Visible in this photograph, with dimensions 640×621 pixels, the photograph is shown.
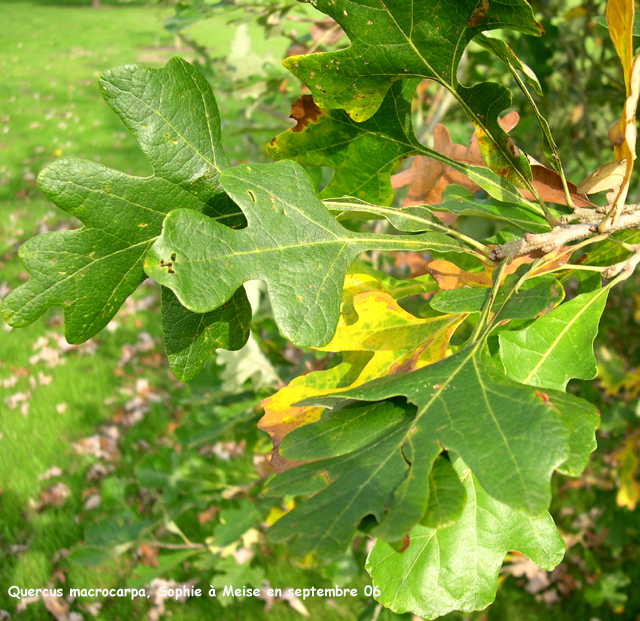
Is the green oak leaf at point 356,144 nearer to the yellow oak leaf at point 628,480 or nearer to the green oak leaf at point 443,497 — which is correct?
the green oak leaf at point 443,497

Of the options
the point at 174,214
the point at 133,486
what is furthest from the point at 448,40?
the point at 133,486

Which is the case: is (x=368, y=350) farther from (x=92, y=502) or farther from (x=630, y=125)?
(x=92, y=502)

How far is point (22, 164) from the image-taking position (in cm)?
682

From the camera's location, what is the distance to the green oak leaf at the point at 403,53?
2.58 feet

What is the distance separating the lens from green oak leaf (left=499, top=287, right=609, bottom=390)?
0.89 metres

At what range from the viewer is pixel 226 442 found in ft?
13.6

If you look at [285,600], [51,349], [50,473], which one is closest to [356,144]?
[285,600]

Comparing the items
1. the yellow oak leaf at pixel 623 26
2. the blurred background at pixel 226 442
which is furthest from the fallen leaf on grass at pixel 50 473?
the yellow oak leaf at pixel 623 26

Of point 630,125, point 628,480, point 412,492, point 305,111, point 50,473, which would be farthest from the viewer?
point 50,473

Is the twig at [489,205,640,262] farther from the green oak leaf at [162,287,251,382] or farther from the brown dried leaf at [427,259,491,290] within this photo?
the green oak leaf at [162,287,251,382]

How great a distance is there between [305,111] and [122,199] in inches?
13.9

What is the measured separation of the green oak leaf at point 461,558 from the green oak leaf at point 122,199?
1.82ft

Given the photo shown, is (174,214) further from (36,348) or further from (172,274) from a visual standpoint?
(36,348)

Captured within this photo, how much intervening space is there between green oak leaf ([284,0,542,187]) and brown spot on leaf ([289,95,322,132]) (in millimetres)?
76
